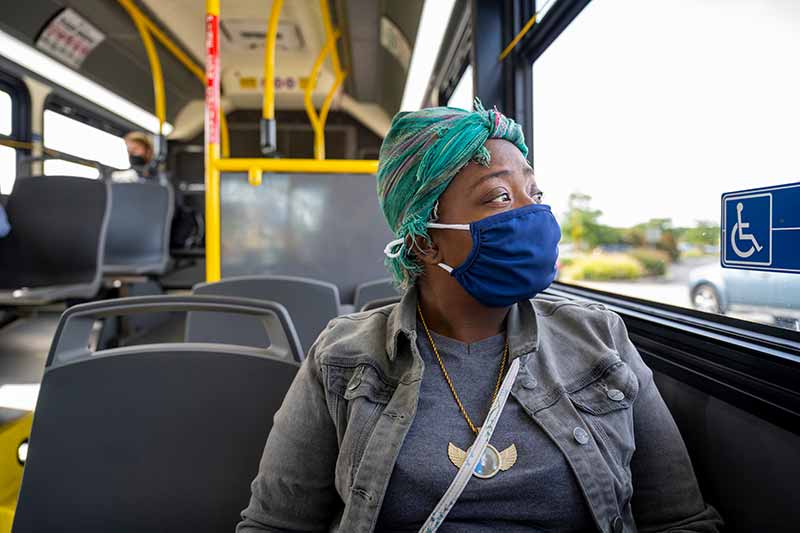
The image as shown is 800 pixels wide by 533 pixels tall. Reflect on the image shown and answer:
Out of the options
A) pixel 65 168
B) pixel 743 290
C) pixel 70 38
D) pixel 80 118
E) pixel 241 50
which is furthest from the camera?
pixel 241 50

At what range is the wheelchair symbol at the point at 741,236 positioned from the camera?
1017 millimetres

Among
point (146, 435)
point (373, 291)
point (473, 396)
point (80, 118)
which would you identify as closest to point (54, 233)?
point (373, 291)

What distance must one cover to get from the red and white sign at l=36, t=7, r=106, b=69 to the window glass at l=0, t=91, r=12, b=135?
0.68 m

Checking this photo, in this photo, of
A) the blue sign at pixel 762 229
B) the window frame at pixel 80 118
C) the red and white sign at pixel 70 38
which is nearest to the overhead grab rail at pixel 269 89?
the blue sign at pixel 762 229

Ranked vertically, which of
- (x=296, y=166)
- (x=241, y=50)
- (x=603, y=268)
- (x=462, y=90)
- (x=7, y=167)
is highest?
(x=241, y=50)

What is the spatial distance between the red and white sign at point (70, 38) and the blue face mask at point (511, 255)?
20.4 ft

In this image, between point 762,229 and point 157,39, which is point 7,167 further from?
point 762,229

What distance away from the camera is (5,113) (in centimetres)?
521

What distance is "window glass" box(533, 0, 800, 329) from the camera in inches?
42.2

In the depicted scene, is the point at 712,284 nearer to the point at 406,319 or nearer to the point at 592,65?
the point at 406,319

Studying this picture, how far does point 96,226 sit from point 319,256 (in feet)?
5.36

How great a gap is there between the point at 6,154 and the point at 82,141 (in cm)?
162

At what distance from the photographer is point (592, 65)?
6.74 feet

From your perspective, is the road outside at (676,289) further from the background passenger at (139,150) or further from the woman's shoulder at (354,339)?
the background passenger at (139,150)
